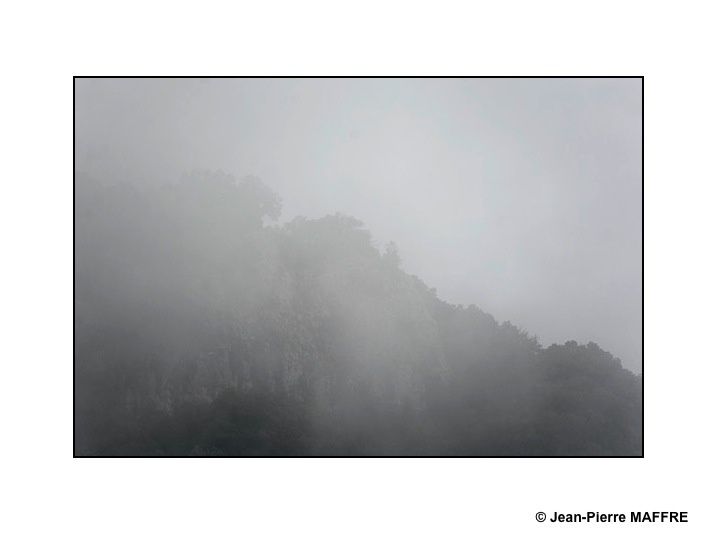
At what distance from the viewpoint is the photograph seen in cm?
1280

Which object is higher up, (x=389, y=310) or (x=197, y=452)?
(x=389, y=310)

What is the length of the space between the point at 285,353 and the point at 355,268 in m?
A: 3.37

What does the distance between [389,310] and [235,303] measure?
4.66 m

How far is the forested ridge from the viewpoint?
12570mm

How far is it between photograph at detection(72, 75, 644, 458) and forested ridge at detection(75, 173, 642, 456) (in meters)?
0.06

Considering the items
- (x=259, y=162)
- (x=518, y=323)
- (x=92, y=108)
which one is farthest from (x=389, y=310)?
(x=92, y=108)

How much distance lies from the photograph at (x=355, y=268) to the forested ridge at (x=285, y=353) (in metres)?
0.06

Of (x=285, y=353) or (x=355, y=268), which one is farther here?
(x=355, y=268)

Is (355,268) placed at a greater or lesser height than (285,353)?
greater

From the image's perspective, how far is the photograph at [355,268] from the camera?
42.0 ft

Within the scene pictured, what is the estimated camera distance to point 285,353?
48.4 feet

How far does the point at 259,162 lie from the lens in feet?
48.1

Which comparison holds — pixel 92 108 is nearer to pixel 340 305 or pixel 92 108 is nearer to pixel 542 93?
pixel 340 305

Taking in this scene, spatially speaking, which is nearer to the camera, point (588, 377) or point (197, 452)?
point (197, 452)
